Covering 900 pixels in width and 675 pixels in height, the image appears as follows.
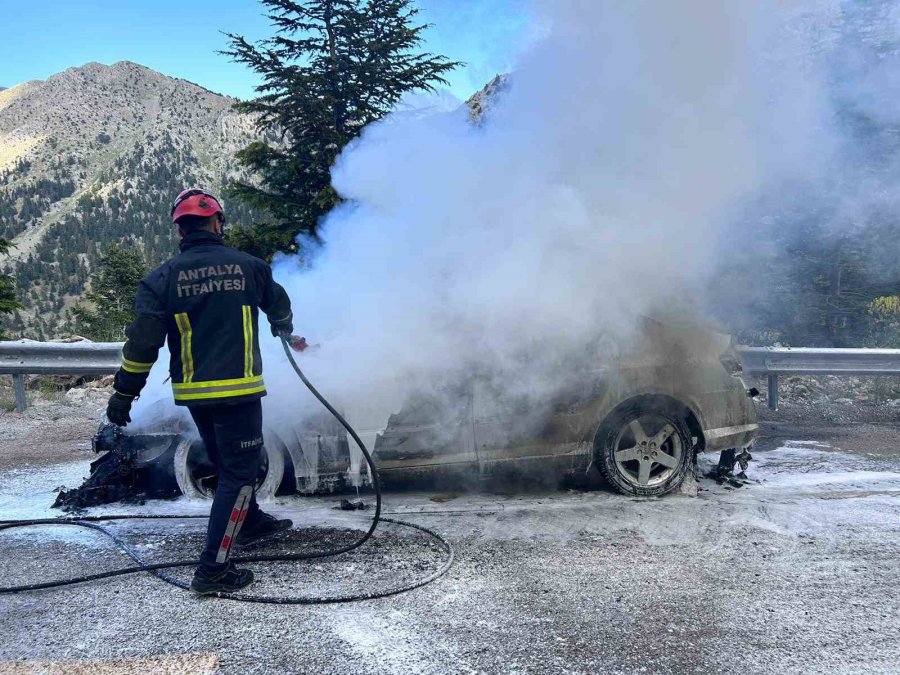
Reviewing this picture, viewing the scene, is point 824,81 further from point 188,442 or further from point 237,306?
point 188,442

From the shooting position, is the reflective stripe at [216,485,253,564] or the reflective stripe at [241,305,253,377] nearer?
the reflective stripe at [216,485,253,564]

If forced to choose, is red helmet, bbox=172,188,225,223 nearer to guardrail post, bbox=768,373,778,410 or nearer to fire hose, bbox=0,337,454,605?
fire hose, bbox=0,337,454,605

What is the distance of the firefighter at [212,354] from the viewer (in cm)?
318

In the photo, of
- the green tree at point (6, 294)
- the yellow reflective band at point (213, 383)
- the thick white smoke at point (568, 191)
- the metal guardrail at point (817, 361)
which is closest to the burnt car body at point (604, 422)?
the thick white smoke at point (568, 191)

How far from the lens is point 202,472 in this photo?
177 inches

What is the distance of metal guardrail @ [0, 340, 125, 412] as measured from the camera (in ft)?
25.4

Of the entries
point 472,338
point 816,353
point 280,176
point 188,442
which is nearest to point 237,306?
point 188,442

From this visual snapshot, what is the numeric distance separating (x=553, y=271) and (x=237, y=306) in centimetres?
243

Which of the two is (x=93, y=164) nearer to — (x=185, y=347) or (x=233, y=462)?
(x=185, y=347)

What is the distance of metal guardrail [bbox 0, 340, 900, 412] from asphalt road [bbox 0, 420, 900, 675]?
3.14 m

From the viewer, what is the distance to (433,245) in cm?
485

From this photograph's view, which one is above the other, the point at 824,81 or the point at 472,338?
the point at 824,81

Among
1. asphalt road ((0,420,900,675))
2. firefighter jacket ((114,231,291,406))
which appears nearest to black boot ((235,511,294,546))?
asphalt road ((0,420,900,675))

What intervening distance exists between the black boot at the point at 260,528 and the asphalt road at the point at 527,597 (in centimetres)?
11
